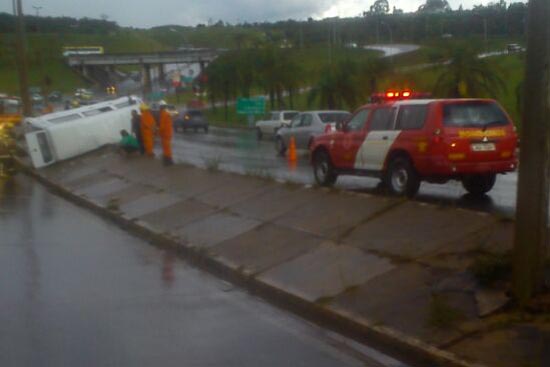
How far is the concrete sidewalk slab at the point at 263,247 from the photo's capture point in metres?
13.1

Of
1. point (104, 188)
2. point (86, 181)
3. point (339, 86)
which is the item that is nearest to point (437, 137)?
point (104, 188)

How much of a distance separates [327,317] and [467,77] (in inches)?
1354

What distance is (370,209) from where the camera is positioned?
14.7 m

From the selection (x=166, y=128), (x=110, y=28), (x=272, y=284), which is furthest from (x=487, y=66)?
(x=110, y=28)


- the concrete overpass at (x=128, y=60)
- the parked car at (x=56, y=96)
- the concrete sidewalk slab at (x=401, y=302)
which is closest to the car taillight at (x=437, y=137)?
the concrete sidewalk slab at (x=401, y=302)

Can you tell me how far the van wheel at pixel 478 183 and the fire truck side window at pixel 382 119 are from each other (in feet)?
5.51

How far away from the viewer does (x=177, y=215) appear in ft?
59.7

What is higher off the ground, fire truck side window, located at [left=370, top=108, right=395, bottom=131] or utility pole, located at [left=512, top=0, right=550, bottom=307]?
utility pole, located at [left=512, top=0, right=550, bottom=307]

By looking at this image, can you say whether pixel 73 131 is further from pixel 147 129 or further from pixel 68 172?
pixel 147 129

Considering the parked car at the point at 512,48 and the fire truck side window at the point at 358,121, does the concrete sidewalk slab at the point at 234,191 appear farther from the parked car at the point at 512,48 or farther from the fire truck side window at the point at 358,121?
the parked car at the point at 512,48

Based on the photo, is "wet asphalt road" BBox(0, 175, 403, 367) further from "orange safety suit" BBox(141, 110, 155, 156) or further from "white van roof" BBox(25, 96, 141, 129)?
"white van roof" BBox(25, 96, 141, 129)

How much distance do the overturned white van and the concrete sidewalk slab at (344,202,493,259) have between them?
73.1ft

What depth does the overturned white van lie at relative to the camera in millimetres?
34438

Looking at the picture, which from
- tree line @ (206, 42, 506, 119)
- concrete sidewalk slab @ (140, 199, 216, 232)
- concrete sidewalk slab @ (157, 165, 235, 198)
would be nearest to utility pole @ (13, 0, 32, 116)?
tree line @ (206, 42, 506, 119)
